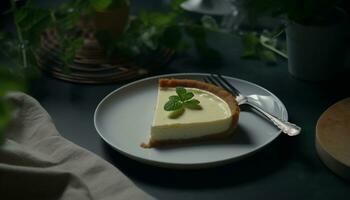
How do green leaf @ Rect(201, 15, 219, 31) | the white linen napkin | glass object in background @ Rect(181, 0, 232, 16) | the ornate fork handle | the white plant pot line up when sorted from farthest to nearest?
glass object in background @ Rect(181, 0, 232, 16)
green leaf @ Rect(201, 15, 219, 31)
the white plant pot
the ornate fork handle
the white linen napkin

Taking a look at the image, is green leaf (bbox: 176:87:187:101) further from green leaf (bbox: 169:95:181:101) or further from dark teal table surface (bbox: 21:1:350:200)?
dark teal table surface (bbox: 21:1:350:200)

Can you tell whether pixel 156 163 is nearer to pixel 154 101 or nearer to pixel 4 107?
pixel 154 101

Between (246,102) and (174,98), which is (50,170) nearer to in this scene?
(174,98)

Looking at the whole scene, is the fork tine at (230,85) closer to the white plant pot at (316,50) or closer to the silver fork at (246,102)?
the silver fork at (246,102)

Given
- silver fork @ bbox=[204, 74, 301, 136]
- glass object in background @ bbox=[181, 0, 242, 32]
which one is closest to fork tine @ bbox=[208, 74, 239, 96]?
silver fork @ bbox=[204, 74, 301, 136]

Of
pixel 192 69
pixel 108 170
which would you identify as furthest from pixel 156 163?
pixel 192 69

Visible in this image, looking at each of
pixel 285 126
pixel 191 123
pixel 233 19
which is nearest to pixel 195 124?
pixel 191 123
